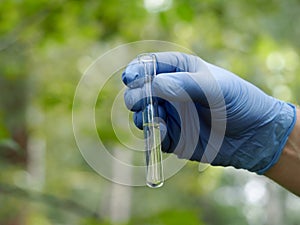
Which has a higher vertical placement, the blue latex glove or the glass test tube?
the blue latex glove

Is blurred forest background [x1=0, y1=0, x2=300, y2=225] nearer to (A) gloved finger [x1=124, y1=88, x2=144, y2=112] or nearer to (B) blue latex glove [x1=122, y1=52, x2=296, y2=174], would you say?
(B) blue latex glove [x1=122, y1=52, x2=296, y2=174]

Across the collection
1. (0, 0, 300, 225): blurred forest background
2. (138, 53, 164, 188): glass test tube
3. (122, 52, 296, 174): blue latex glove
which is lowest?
(138, 53, 164, 188): glass test tube

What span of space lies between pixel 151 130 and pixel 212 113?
0.20m

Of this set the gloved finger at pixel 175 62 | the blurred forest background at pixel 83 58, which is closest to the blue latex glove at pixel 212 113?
the gloved finger at pixel 175 62

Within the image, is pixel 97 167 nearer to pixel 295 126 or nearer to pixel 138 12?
pixel 295 126

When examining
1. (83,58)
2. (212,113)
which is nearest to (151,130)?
(212,113)

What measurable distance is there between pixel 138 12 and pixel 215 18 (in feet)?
3.56

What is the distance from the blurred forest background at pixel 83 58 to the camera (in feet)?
10.0

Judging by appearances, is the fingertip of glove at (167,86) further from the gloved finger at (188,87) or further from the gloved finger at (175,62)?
the gloved finger at (175,62)

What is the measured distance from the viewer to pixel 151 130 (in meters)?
1.42


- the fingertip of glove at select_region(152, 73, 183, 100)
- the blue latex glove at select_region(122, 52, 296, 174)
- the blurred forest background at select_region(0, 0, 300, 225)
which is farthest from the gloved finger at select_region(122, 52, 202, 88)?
the blurred forest background at select_region(0, 0, 300, 225)

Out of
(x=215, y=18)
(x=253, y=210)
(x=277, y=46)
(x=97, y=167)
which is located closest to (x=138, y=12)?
(x=215, y=18)

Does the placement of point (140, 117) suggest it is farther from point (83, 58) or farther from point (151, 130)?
point (83, 58)

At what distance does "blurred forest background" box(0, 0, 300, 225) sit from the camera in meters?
3.05
